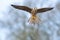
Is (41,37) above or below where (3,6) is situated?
below

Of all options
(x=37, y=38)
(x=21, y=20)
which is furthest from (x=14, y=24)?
(x=37, y=38)

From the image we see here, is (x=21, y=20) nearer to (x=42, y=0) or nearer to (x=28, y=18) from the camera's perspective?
(x=28, y=18)

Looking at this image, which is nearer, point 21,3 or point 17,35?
point 17,35

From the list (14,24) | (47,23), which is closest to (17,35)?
(14,24)

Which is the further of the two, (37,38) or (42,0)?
(42,0)

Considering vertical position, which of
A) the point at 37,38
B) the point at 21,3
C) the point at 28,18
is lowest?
the point at 37,38

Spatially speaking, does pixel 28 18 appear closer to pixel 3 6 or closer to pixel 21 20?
pixel 21 20

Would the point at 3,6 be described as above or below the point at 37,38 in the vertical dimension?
above
